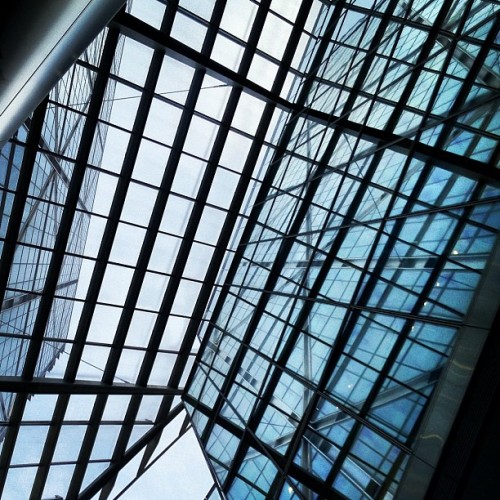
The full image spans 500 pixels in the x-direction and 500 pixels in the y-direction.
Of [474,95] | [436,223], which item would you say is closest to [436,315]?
[436,223]

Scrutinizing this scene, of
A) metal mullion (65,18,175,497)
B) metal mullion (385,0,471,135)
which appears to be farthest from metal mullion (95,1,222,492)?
metal mullion (385,0,471,135)

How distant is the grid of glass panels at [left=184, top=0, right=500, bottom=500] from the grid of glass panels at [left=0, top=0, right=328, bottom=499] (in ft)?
11.3

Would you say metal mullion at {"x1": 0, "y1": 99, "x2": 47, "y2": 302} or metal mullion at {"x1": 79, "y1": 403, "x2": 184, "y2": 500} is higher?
metal mullion at {"x1": 0, "y1": 99, "x2": 47, "y2": 302}

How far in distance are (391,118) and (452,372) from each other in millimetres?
6780

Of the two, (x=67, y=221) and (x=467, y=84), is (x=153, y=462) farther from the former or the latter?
(x=467, y=84)

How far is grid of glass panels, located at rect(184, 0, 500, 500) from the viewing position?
→ 8.20 metres

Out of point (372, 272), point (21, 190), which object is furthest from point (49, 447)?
point (372, 272)

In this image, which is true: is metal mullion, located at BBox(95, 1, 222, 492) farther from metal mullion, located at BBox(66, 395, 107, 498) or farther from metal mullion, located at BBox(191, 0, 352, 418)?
metal mullion, located at BBox(191, 0, 352, 418)

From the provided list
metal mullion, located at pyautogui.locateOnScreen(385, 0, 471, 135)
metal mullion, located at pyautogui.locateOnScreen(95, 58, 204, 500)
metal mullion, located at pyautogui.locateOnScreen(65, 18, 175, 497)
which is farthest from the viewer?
metal mullion, located at pyautogui.locateOnScreen(95, 58, 204, 500)

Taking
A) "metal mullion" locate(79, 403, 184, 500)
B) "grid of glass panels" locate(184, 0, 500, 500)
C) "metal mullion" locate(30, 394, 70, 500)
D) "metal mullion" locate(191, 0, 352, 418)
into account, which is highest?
"metal mullion" locate(191, 0, 352, 418)

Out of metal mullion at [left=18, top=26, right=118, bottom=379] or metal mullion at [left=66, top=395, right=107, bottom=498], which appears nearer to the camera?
metal mullion at [left=18, top=26, right=118, bottom=379]

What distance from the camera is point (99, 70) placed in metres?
18.1

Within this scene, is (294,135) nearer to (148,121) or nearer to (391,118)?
(148,121)

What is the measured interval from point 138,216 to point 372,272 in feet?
41.4
